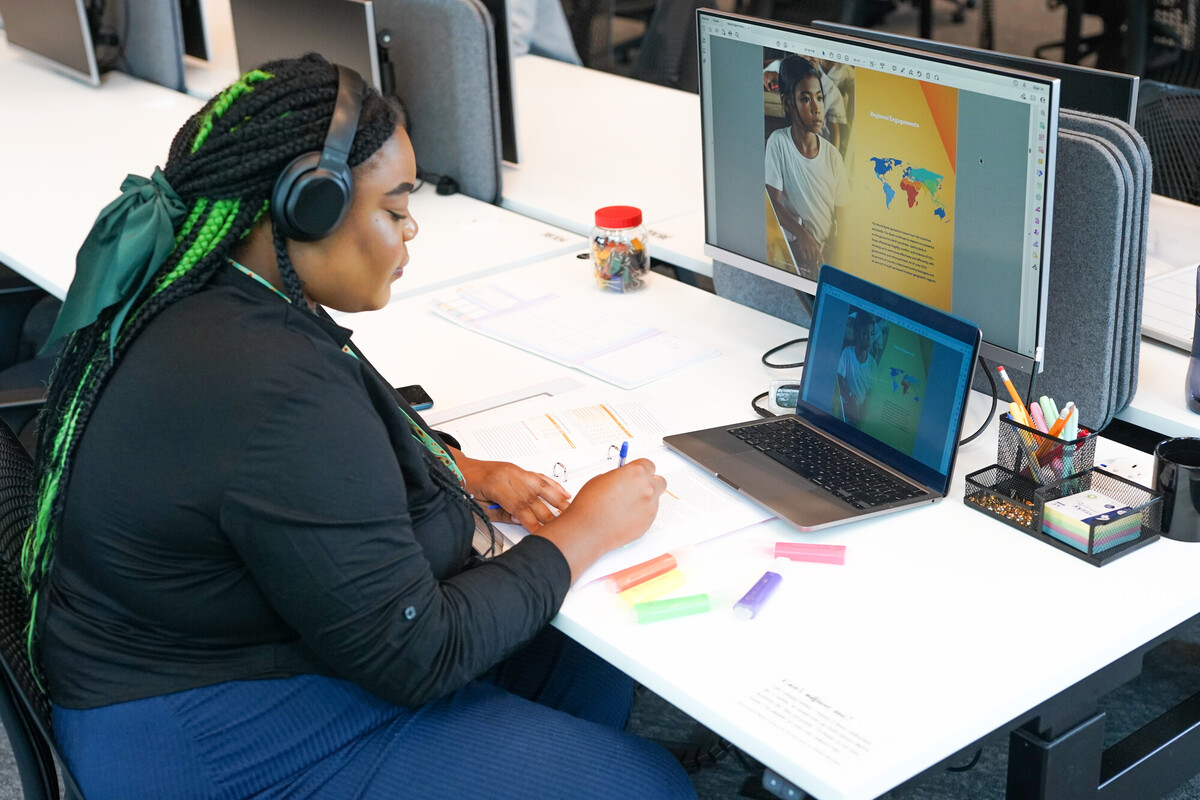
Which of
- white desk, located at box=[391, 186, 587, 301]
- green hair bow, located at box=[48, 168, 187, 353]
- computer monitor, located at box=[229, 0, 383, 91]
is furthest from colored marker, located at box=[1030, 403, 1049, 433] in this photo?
computer monitor, located at box=[229, 0, 383, 91]

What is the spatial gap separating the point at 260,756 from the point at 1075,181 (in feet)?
3.06

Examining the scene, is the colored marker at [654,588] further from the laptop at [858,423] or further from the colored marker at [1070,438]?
the colored marker at [1070,438]

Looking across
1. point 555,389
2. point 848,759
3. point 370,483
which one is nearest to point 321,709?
point 370,483

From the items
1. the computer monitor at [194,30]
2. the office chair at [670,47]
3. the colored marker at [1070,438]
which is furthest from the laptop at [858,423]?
the computer monitor at [194,30]

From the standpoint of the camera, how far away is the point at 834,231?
4.60ft

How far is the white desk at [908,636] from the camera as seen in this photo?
866mm

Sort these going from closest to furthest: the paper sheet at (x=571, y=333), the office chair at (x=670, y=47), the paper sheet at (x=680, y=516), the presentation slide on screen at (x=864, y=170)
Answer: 1. the paper sheet at (x=680, y=516)
2. the presentation slide on screen at (x=864, y=170)
3. the paper sheet at (x=571, y=333)
4. the office chair at (x=670, y=47)

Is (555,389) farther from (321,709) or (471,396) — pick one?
(321,709)

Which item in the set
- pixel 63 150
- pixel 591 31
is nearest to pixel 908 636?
pixel 63 150

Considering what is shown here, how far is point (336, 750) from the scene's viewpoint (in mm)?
1001

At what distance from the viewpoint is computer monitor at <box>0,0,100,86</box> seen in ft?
8.93

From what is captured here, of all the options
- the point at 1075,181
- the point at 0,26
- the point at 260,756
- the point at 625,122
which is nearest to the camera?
the point at 260,756

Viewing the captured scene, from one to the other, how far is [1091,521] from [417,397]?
0.73m

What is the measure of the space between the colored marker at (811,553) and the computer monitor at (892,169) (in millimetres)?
332
